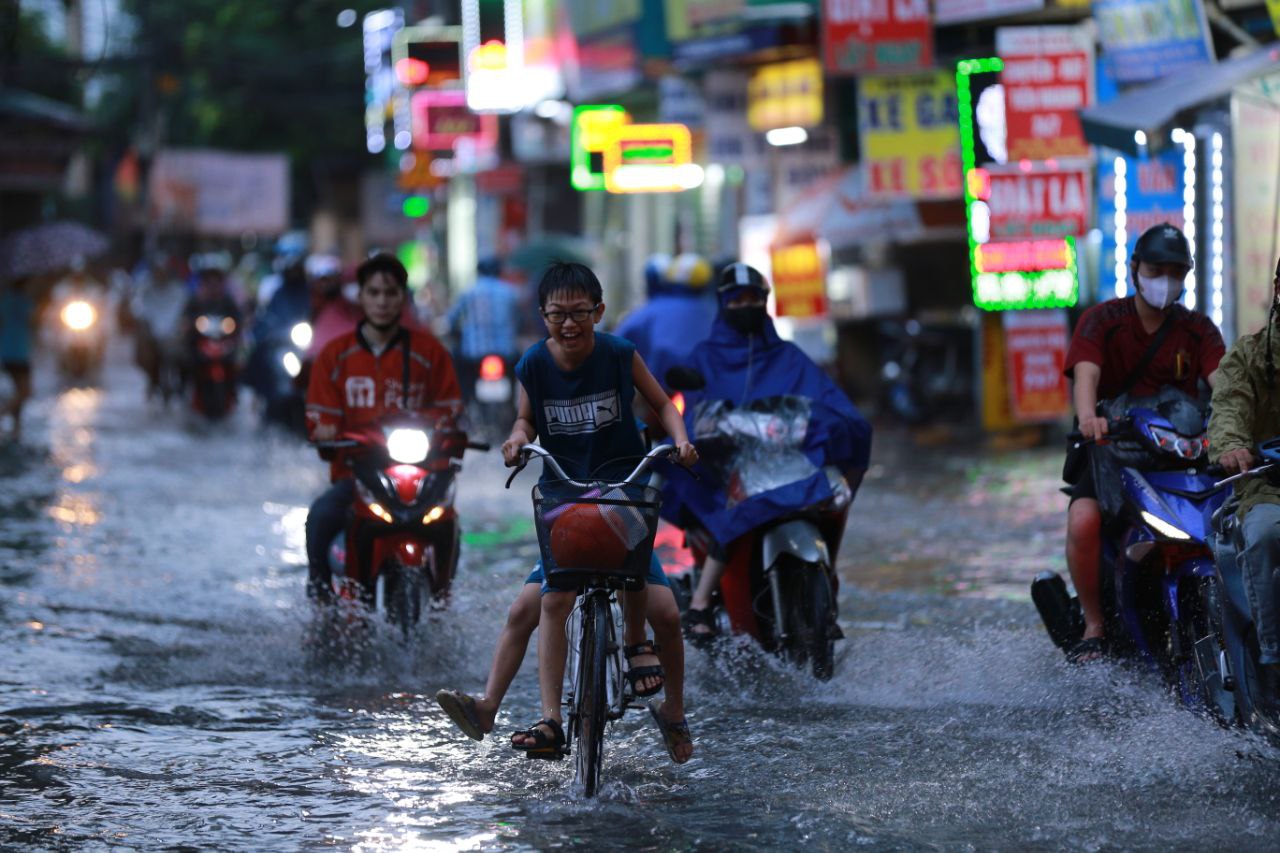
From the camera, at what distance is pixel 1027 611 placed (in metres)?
9.49

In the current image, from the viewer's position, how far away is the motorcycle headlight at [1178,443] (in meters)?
6.62

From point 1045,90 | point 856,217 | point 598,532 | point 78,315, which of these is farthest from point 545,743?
point 78,315

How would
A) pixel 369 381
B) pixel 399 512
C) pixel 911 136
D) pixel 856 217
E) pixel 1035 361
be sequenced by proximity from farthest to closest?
pixel 856 217, pixel 911 136, pixel 1035 361, pixel 369 381, pixel 399 512

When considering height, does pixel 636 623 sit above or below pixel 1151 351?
below

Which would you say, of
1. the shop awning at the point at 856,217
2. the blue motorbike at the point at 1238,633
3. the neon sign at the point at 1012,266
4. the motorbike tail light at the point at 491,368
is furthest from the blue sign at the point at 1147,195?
the blue motorbike at the point at 1238,633

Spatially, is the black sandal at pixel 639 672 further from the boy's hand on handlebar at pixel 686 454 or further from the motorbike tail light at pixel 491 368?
the motorbike tail light at pixel 491 368

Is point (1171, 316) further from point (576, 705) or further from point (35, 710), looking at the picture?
point (35, 710)

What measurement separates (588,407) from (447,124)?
31.3m

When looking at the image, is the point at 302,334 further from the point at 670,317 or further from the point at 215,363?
the point at 670,317

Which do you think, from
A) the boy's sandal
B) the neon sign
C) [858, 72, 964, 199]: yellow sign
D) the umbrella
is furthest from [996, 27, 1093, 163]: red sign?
the umbrella

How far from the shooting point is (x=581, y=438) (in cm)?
632

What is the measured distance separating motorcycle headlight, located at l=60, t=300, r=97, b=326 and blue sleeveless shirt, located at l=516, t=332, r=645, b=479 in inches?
1078

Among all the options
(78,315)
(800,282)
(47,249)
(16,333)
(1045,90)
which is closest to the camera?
(1045,90)

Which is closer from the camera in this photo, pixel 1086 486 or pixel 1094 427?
pixel 1094 427
